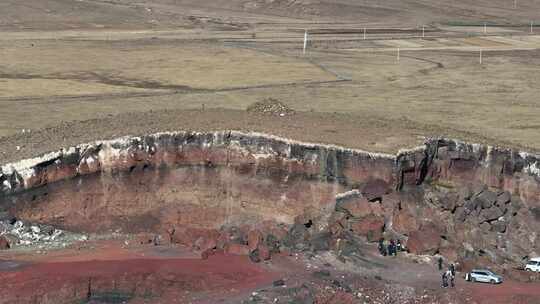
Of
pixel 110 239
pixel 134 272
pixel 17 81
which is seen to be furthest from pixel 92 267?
pixel 17 81

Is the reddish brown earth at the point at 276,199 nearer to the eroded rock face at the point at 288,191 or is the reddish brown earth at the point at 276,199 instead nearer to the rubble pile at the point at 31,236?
the eroded rock face at the point at 288,191

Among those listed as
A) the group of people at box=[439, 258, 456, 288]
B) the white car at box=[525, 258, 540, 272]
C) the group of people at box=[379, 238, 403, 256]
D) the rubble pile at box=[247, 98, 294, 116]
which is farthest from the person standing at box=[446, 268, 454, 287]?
the rubble pile at box=[247, 98, 294, 116]

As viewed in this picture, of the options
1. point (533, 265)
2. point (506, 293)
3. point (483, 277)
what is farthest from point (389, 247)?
point (533, 265)

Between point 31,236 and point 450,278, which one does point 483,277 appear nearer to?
point 450,278

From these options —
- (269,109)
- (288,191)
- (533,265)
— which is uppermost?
(269,109)

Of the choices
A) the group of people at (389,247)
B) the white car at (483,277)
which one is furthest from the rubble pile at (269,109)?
the white car at (483,277)

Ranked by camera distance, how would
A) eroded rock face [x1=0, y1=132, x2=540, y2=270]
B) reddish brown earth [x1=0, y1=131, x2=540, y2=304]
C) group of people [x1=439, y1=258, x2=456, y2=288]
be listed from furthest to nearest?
eroded rock face [x1=0, y1=132, x2=540, y2=270]
reddish brown earth [x1=0, y1=131, x2=540, y2=304]
group of people [x1=439, y1=258, x2=456, y2=288]

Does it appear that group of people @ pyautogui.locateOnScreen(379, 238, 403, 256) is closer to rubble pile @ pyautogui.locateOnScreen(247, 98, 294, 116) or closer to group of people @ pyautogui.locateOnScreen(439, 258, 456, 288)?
group of people @ pyautogui.locateOnScreen(439, 258, 456, 288)
